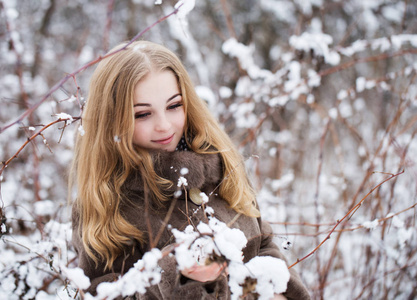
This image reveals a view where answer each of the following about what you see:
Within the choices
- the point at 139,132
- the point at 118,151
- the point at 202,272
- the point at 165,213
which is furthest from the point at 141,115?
the point at 202,272

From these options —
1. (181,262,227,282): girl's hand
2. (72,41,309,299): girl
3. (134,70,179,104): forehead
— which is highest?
(134,70,179,104): forehead

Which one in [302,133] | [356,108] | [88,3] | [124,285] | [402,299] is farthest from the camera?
[88,3]

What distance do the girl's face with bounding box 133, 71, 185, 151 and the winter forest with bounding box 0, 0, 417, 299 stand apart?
0.74ft

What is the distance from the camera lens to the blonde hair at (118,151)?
4.43 ft

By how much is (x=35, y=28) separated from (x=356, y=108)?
16.3 feet

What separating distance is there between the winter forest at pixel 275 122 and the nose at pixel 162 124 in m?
0.29

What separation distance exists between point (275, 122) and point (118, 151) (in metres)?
4.73

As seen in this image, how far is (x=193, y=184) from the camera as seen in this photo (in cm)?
136

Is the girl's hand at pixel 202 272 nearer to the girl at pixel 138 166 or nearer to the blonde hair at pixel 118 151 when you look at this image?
the girl at pixel 138 166

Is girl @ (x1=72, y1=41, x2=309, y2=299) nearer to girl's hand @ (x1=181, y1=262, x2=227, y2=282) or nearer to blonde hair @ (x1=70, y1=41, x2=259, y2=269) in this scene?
blonde hair @ (x1=70, y1=41, x2=259, y2=269)

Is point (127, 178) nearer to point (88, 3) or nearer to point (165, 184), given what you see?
point (165, 184)

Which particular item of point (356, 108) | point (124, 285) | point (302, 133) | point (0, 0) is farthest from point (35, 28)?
point (124, 285)

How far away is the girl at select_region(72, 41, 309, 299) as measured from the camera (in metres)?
1.35

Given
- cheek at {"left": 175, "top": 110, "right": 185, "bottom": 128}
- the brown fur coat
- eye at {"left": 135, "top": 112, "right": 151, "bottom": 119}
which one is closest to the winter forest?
the brown fur coat
